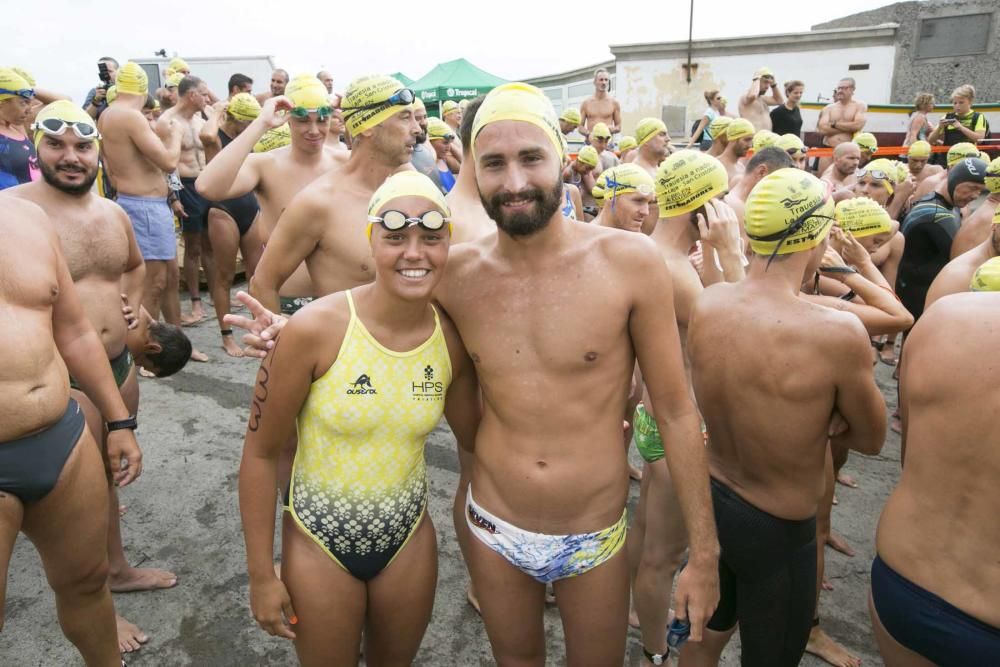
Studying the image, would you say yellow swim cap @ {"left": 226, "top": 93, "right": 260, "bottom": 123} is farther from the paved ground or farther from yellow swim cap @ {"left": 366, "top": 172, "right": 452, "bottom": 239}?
yellow swim cap @ {"left": 366, "top": 172, "right": 452, "bottom": 239}

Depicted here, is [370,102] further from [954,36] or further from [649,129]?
[954,36]

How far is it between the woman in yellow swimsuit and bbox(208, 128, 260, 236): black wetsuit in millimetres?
5659

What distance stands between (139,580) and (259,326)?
7.37 ft

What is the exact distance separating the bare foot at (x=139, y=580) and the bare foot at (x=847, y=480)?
4.57 metres

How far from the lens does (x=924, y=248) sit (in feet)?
→ 19.6

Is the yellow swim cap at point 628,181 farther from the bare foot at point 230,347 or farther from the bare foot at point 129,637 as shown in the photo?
the bare foot at point 230,347

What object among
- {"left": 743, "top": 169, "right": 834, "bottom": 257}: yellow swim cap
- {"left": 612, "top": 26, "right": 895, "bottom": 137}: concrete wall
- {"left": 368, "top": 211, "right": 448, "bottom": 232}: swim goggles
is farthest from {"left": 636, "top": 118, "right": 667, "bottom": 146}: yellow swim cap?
{"left": 612, "top": 26, "right": 895, "bottom": 137}: concrete wall

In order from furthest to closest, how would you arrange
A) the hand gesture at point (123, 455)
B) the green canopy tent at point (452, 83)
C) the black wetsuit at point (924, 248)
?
the green canopy tent at point (452, 83) → the black wetsuit at point (924, 248) → the hand gesture at point (123, 455)

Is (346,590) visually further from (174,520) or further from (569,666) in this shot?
(174,520)

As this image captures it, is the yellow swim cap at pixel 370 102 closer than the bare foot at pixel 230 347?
Yes

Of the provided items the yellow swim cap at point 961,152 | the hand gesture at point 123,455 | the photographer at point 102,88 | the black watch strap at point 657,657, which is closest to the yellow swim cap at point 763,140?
the yellow swim cap at point 961,152

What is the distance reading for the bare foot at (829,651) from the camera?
304 centimetres

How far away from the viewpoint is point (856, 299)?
4039 millimetres

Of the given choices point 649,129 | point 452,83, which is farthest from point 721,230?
point 452,83
